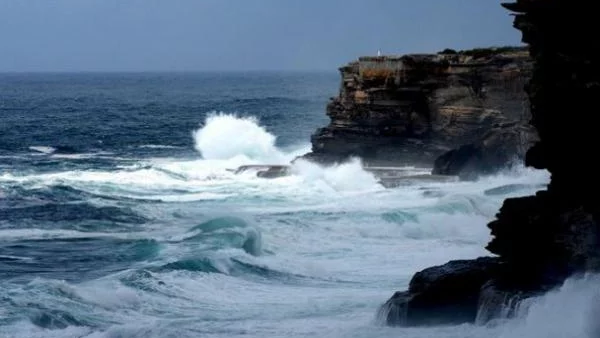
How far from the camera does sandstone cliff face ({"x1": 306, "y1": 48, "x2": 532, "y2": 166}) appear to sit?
47.8 meters

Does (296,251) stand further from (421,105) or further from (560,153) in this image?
(421,105)

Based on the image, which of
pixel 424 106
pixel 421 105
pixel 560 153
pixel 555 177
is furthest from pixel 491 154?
pixel 560 153

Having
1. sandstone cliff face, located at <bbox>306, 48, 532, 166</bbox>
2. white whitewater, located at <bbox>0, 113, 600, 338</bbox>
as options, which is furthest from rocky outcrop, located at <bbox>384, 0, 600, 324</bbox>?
sandstone cliff face, located at <bbox>306, 48, 532, 166</bbox>

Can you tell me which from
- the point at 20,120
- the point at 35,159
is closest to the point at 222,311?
the point at 35,159

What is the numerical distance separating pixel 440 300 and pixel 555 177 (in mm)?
3015

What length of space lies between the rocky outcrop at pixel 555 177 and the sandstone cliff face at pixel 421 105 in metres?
25.2

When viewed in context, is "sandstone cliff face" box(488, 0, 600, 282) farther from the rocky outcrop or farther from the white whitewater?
the white whitewater

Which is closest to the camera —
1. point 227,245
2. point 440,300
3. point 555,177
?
point 555,177

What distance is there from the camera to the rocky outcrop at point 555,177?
20453 mm

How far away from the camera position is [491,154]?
4672cm

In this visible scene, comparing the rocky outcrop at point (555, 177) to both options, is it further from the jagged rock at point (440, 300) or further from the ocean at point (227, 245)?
the ocean at point (227, 245)

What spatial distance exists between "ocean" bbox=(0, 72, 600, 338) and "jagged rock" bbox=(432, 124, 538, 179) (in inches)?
20.2

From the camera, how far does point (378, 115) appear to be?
50.1 meters

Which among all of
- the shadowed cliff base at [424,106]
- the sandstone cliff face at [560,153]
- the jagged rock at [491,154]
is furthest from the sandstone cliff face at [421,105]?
the sandstone cliff face at [560,153]
